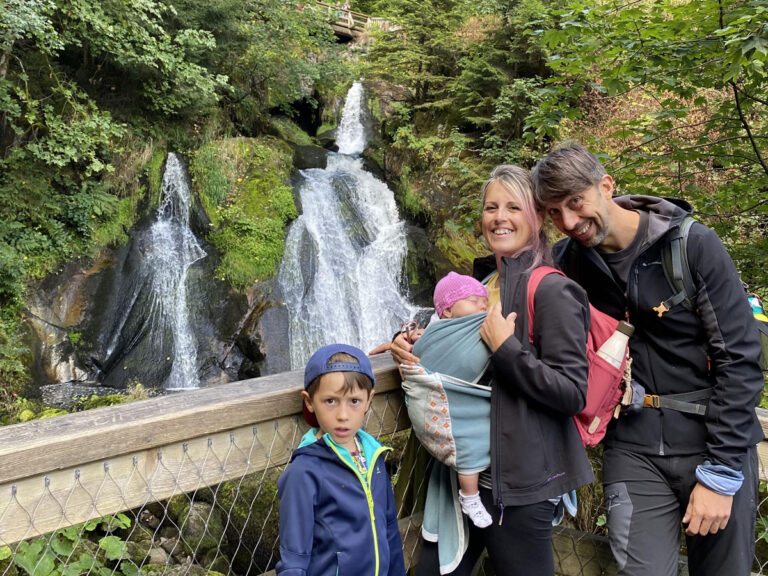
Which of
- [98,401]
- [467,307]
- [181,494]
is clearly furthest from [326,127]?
[467,307]

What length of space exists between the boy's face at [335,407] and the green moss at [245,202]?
8.49 m

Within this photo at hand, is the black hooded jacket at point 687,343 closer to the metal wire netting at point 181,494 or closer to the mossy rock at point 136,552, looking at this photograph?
the metal wire netting at point 181,494

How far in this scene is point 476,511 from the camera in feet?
5.13

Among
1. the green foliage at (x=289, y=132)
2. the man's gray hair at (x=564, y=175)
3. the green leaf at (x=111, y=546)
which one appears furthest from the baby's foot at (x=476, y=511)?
the green foliage at (x=289, y=132)

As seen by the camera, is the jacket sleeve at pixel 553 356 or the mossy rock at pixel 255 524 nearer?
the jacket sleeve at pixel 553 356

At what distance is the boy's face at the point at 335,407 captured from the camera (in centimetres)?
154

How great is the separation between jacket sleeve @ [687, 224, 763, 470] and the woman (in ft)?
1.31

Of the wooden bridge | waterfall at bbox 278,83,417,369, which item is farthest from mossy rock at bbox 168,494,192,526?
the wooden bridge

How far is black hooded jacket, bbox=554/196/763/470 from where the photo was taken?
5.10ft

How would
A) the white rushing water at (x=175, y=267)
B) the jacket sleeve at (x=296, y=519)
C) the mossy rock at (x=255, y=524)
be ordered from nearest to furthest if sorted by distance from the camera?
the jacket sleeve at (x=296, y=519), the mossy rock at (x=255, y=524), the white rushing water at (x=175, y=267)

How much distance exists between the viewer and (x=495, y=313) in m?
1.53

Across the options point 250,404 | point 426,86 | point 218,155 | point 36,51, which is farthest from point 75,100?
point 250,404

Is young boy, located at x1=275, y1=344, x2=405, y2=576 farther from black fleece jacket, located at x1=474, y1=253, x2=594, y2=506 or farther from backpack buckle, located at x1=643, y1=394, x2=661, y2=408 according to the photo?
backpack buckle, located at x1=643, y1=394, x2=661, y2=408

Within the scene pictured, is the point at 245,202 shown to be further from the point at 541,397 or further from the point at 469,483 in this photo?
the point at 541,397
